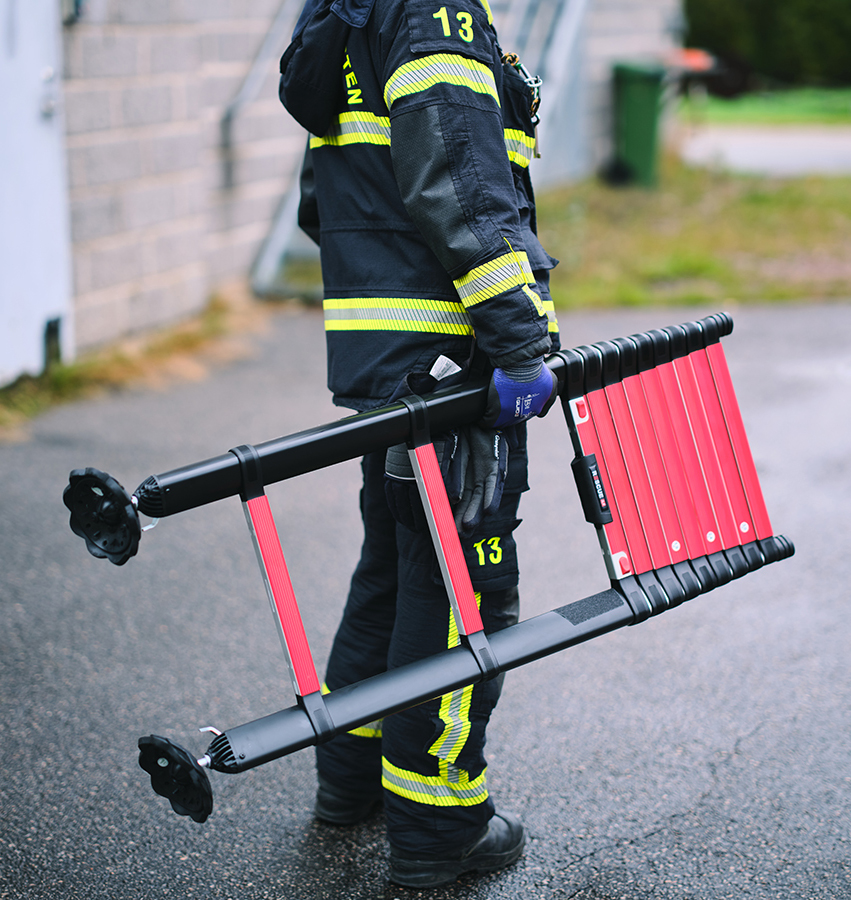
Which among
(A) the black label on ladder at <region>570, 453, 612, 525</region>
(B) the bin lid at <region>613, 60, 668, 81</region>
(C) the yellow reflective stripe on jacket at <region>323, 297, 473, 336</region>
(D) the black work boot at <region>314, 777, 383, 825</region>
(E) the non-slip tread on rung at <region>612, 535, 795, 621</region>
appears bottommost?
(D) the black work boot at <region>314, 777, 383, 825</region>

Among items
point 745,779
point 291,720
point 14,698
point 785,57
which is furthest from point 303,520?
point 785,57

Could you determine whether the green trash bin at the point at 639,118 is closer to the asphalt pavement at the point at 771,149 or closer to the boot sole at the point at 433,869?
the asphalt pavement at the point at 771,149

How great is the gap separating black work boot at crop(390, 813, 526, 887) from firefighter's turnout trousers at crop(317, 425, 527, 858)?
0.09ft

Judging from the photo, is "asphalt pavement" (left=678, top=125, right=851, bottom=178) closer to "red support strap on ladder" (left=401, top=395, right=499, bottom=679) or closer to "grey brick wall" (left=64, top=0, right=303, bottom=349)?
"grey brick wall" (left=64, top=0, right=303, bottom=349)

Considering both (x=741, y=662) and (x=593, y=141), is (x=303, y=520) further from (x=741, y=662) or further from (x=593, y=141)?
(x=593, y=141)

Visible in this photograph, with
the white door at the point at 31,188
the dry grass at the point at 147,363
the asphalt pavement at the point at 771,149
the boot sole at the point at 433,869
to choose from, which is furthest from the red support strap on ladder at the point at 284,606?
the asphalt pavement at the point at 771,149

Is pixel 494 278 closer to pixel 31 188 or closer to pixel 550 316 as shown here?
pixel 550 316

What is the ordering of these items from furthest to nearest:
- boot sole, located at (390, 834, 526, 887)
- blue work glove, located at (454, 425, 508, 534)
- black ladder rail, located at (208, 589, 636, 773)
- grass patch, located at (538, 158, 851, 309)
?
1. grass patch, located at (538, 158, 851, 309)
2. boot sole, located at (390, 834, 526, 887)
3. blue work glove, located at (454, 425, 508, 534)
4. black ladder rail, located at (208, 589, 636, 773)

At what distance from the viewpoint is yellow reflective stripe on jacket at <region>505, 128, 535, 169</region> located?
2.11 metres

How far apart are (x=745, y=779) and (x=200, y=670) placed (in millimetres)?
1589

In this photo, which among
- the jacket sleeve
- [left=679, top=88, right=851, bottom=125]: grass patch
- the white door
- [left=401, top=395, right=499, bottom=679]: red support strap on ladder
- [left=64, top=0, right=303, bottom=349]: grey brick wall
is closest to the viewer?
the jacket sleeve

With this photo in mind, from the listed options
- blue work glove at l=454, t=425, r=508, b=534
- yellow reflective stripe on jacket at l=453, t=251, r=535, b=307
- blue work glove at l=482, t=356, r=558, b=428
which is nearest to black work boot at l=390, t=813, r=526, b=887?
blue work glove at l=454, t=425, r=508, b=534

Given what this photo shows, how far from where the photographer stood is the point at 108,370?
19.0 feet

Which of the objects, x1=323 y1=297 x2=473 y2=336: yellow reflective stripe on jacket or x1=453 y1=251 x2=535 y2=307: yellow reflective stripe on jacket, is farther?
x1=323 y1=297 x2=473 y2=336: yellow reflective stripe on jacket
